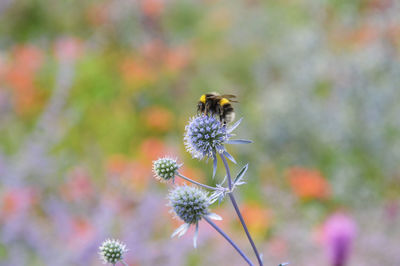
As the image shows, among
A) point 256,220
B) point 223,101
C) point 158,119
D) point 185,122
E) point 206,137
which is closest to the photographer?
point 206,137

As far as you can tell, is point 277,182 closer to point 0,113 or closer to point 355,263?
point 355,263

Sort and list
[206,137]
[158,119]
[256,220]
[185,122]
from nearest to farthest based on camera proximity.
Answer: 1. [206,137]
2. [256,220]
3. [158,119]
4. [185,122]

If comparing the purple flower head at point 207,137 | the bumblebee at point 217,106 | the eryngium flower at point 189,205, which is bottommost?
the eryngium flower at point 189,205

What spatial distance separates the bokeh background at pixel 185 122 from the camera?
4.18 metres

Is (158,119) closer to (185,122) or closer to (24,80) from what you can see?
(185,122)

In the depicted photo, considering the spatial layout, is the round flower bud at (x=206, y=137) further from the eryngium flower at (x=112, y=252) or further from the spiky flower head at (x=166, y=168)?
the eryngium flower at (x=112, y=252)

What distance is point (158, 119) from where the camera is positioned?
20.5 feet

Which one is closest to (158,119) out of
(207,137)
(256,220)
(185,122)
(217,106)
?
(185,122)

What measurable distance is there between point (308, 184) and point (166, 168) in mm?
4082

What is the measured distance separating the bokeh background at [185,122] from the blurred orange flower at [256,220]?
22mm

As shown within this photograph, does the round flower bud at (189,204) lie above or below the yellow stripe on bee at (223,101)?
below

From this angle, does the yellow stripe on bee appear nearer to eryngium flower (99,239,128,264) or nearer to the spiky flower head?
the spiky flower head

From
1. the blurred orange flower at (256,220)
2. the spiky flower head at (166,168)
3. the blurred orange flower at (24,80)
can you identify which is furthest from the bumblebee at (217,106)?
the blurred orange flower at (24,80)

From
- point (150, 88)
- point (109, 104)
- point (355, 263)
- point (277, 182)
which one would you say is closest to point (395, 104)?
point (277, 182)
